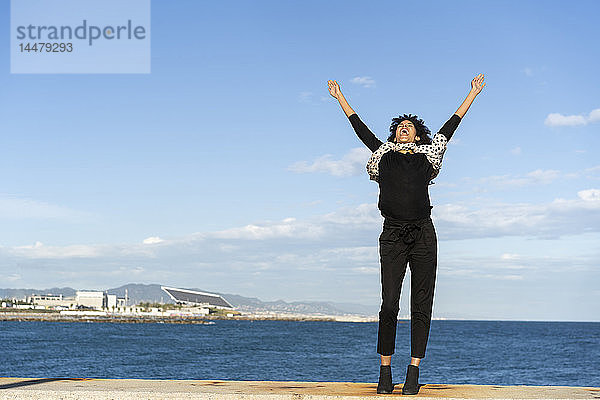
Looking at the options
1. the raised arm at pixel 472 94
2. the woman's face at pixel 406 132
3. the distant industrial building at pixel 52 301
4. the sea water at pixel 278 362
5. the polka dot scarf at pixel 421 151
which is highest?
the raised arm at pixel 472 94

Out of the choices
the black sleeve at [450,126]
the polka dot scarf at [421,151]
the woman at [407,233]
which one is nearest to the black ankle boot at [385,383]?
the woman at [407,233]

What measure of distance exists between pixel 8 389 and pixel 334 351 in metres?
67.1

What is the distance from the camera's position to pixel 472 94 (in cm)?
548

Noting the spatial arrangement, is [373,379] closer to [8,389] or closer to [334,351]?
[334,351]

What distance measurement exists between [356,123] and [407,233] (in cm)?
94

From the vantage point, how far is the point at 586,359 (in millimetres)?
64625

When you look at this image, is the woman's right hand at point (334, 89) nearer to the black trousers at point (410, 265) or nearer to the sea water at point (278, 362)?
the black trousers at point (410, 265)

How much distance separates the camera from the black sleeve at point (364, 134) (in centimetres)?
522

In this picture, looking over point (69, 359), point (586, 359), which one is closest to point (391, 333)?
point (69, 359)

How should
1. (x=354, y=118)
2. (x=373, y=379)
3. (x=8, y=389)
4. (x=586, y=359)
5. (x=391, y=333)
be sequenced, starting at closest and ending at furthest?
(x=8, y=389) → (x=391, y=333) → (x=354, y=118) → (x=373, y=379) → (x=586, y=359)

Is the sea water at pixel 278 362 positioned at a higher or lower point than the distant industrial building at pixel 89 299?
lower

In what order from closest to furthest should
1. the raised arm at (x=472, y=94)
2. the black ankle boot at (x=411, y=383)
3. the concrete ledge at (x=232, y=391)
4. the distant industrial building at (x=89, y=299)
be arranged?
the concrete ledge at (x=232, y=391) → the black ankle boot at (x=411, y=383) → the raised arm at (x=472, y=94) → the distant industrial building at (x=89, y=299)

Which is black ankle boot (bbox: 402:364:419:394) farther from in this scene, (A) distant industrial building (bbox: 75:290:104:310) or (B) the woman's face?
(A) distant industrial building (bbox: 75:290:104:310)

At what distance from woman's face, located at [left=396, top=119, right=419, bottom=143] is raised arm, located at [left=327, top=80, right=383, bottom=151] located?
0.14m
